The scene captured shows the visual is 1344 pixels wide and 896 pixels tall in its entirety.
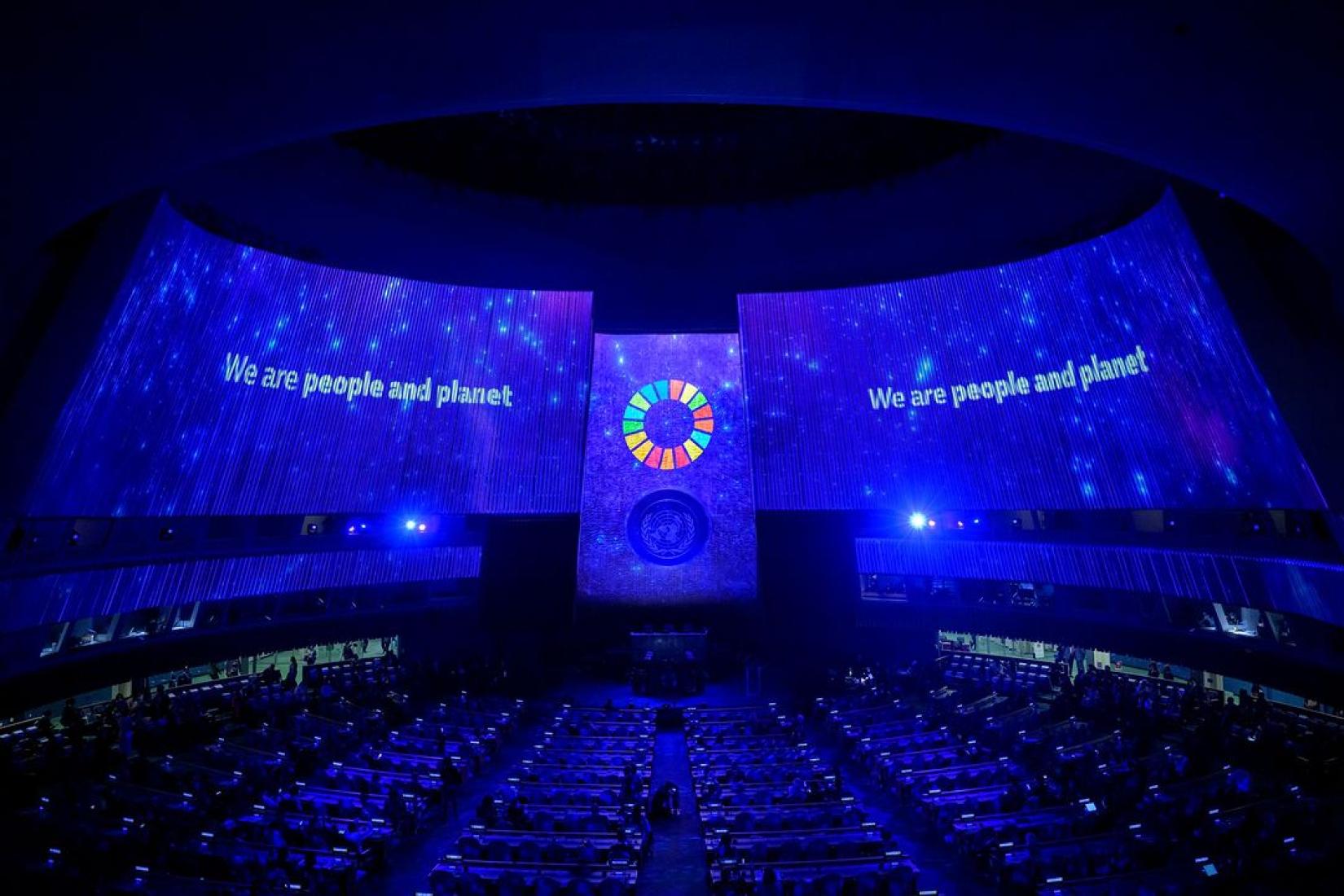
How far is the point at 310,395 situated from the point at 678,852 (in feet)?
36.6

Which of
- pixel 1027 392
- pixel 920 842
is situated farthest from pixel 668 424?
pixel 920 842

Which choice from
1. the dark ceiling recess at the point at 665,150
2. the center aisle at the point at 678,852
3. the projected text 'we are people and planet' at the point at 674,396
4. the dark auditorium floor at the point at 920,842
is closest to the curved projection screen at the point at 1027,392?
the projected text 'we are people and planet' at the point at 674,396

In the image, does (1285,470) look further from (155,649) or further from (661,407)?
(155,649)

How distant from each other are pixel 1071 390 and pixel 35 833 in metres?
16.7

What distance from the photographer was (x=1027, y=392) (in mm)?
14992

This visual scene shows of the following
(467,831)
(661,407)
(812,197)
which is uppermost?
(812,197)

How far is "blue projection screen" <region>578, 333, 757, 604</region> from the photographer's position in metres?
21.1

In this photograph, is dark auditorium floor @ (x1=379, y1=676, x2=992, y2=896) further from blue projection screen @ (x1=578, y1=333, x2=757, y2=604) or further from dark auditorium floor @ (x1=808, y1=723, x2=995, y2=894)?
blue projection screen @ (x1=578, y1=333, x2=757, y2=604)

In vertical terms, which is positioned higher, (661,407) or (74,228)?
(661,407)

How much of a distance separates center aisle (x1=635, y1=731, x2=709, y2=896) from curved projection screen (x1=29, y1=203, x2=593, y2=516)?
7.66 meters

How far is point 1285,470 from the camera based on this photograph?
32.2ft

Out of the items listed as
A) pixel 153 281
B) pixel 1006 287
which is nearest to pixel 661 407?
pixel 1006 287

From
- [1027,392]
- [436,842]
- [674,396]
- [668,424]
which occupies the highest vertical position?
[674,396]

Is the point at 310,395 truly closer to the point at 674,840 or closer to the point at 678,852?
the point at 674,840
